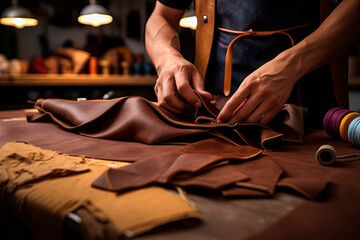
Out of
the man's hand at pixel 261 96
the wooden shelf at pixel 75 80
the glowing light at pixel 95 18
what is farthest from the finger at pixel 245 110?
the wooden shelf at pixel 75 80

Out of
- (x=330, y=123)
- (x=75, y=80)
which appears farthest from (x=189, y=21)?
(x=330, y=123)

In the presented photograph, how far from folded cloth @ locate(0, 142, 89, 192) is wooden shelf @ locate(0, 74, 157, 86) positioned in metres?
3.24

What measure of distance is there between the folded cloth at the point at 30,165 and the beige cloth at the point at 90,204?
0.01 m

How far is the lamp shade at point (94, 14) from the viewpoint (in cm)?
316

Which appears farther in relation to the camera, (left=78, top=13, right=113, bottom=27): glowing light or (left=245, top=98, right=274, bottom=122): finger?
(left=78, top=13, right=113, bottom=27): glowing light

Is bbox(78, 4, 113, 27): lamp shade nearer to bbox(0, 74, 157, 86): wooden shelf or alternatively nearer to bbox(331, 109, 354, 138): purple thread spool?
bbox(0, 74, 157, 86): wooden shelf

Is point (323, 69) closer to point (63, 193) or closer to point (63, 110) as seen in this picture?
point (63, 110)

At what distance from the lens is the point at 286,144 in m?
0.74

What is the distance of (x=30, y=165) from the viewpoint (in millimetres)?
507

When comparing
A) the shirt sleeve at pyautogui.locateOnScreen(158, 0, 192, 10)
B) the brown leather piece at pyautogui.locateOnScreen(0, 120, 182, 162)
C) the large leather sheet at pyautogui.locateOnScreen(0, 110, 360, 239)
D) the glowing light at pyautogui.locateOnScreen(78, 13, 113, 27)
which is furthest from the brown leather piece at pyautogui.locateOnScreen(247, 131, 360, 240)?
the glowing light at pyautogui.locateOnScreen(78, 13, 113, 27)

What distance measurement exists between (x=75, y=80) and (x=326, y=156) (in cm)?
366

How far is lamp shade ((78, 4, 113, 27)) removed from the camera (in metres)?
3.16

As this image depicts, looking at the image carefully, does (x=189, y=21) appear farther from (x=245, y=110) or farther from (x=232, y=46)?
(x=245, y=110)

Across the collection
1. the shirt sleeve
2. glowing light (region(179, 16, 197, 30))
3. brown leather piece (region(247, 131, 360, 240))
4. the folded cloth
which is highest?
glowing light (region(179, 16, 197, 30))
